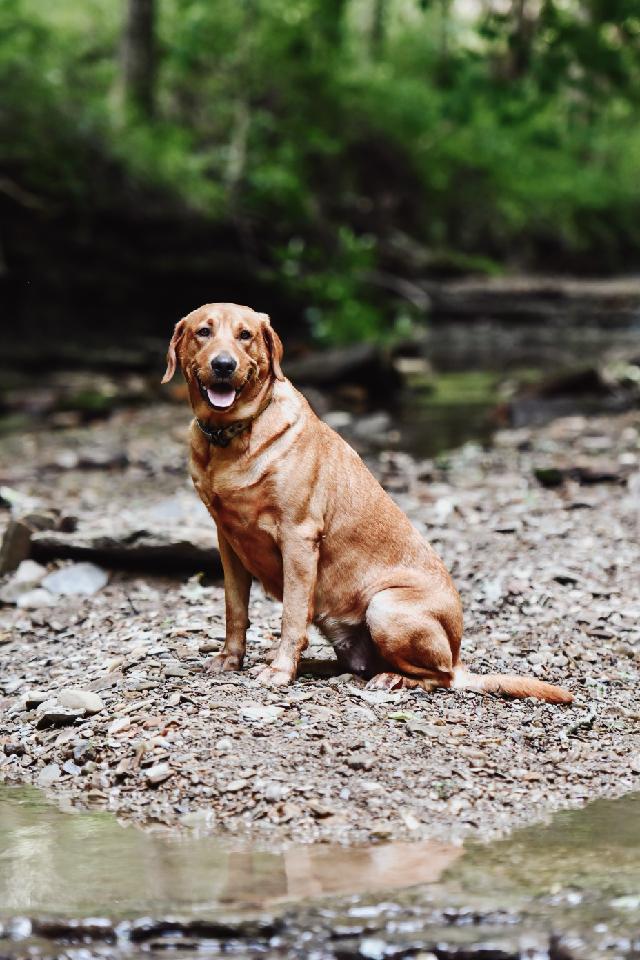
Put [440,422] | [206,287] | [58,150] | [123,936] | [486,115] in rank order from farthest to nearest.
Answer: [486,115]
[206,287]
[58,150]
[440,422]
[123,936]

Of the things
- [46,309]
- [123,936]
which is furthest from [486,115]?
[123,936]

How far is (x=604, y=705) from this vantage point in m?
5.14

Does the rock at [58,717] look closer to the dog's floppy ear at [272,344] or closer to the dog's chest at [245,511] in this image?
the dog's chest at [245,511]

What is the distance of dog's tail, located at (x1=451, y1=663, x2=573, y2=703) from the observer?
16.5 feet

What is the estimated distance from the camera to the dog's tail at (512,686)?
16.5 ft

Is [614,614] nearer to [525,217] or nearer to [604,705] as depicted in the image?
[604,705]

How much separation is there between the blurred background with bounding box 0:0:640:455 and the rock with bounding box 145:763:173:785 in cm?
836

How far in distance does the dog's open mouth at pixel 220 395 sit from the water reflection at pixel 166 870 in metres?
1.71

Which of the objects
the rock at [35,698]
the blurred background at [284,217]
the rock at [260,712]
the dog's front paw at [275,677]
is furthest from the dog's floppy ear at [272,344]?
the blurred background at [284,217]

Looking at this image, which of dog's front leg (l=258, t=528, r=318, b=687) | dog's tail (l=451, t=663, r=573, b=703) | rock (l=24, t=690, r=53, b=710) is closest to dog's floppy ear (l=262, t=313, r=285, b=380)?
dog's front leg (l=258, t=528, r=318, b=687)

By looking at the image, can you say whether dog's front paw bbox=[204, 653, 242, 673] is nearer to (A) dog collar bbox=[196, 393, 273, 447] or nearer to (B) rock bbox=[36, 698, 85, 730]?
(B) rock bbox=[36, 698, 85, 730]

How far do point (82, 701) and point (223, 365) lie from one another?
1.60 m

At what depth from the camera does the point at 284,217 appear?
20641 mm

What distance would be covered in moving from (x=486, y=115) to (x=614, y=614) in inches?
1314
